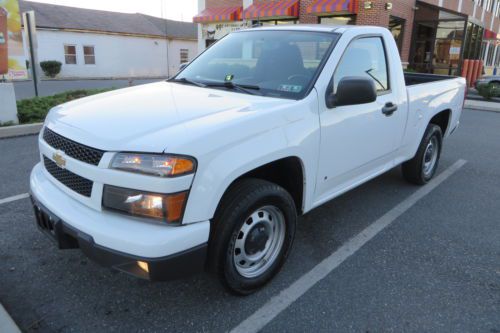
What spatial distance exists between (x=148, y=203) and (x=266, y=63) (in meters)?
1.80

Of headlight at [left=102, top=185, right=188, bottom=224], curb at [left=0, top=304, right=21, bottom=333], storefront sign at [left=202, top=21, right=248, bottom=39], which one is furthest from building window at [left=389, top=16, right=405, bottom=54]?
curb at [left=0, top=304, right=21, bottom=333]

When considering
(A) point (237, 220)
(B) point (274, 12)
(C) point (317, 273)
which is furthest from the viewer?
(B) point (274, 12)

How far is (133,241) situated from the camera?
6.88 ft

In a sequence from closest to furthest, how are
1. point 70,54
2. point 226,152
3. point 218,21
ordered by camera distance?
point 226,152 → point 218,21 → point 70,54

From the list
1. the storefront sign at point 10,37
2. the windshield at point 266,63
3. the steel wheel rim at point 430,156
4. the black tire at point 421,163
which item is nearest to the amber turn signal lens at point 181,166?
the windshield at point 266,63

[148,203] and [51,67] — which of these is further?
[51,67]

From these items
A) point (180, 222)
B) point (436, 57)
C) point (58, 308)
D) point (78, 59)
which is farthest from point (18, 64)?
point (78, 59)

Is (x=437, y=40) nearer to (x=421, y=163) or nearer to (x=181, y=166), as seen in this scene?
(x=421, y=163)

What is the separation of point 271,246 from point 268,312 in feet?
1.55

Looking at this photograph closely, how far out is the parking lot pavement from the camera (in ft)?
8.41

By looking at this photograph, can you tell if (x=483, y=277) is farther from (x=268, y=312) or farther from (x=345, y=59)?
(x=345, y=59)

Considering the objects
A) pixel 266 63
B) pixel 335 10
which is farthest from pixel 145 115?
pixel 335 10

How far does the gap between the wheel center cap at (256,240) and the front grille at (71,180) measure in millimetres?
1068

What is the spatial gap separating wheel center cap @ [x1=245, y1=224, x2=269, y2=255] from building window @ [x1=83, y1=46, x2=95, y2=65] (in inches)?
1255
